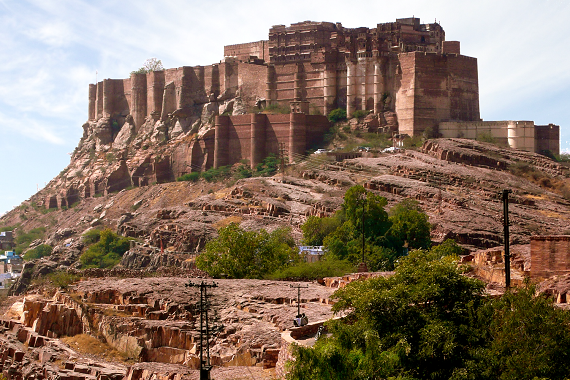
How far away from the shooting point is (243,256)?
45.7 m

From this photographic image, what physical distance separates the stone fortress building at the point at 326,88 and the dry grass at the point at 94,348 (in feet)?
132

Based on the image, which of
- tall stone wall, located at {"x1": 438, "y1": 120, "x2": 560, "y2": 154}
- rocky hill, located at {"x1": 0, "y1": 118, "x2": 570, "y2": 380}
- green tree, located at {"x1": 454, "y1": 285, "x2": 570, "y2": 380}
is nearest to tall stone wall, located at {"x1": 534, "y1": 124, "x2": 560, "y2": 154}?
tall stone wall, located at {"x1": 438, "y1": 120, "x2": 560, "y2": 154}

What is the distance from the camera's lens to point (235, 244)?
151 feet

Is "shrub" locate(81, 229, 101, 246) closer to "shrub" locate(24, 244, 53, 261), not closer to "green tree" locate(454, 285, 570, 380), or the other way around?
"shrub" locate(24, 244, 53, 261)

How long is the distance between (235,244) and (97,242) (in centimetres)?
2661

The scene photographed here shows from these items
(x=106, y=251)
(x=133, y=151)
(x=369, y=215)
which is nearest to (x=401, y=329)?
(x=369, y=215)

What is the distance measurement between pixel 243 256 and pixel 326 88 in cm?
3141

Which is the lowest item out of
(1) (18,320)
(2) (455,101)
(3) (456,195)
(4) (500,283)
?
(1) (18,320)

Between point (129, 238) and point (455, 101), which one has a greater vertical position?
point (455, 101)

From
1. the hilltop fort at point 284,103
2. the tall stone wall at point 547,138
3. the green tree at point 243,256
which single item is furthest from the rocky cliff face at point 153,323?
the tall stone wall at point 547,138

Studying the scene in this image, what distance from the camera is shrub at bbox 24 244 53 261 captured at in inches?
2965

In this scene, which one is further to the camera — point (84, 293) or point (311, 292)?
point (84, 293)

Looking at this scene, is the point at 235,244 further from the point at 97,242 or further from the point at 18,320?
the point at 97,242

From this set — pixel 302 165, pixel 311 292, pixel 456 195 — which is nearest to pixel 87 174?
pixel 302 165
